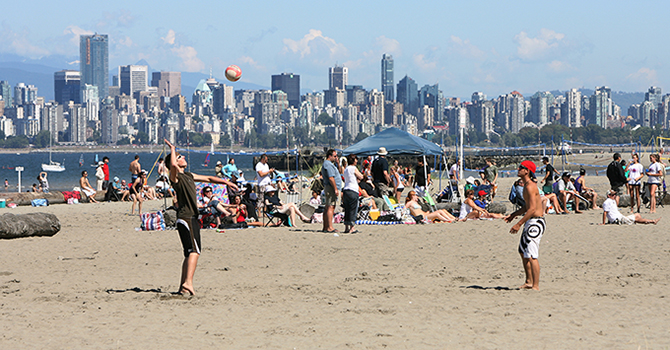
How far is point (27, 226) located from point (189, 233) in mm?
5706

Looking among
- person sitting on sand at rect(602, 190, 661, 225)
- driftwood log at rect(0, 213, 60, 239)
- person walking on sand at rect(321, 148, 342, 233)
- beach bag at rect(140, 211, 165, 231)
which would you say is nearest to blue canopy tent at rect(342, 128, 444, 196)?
person sitting on sand at rect(602, 190, 661, 225)

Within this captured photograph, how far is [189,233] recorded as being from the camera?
260 inches

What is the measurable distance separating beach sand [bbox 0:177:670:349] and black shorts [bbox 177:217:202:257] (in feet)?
1.51

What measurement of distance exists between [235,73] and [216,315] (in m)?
10.3

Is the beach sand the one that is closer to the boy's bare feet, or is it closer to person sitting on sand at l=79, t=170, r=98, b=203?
the boy's bare feet

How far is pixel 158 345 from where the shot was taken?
514 cm

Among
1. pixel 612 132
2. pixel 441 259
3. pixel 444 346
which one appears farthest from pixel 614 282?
pixel 612 132

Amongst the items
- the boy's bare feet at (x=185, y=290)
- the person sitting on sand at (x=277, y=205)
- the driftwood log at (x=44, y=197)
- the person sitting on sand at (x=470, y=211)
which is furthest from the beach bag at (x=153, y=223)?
the driftwood log at (x=44, y=197)

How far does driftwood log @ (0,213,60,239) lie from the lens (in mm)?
11078

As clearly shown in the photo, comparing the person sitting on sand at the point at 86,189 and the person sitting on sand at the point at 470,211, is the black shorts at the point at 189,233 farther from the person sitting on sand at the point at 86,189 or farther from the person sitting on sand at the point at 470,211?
the person sitting on sand at the point at 86,189

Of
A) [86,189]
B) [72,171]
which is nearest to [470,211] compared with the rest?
[86,189]

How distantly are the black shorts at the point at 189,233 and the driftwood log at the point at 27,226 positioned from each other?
5.59 meters

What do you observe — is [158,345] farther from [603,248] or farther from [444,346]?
[603,248]

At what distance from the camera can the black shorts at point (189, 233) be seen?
260 inches
